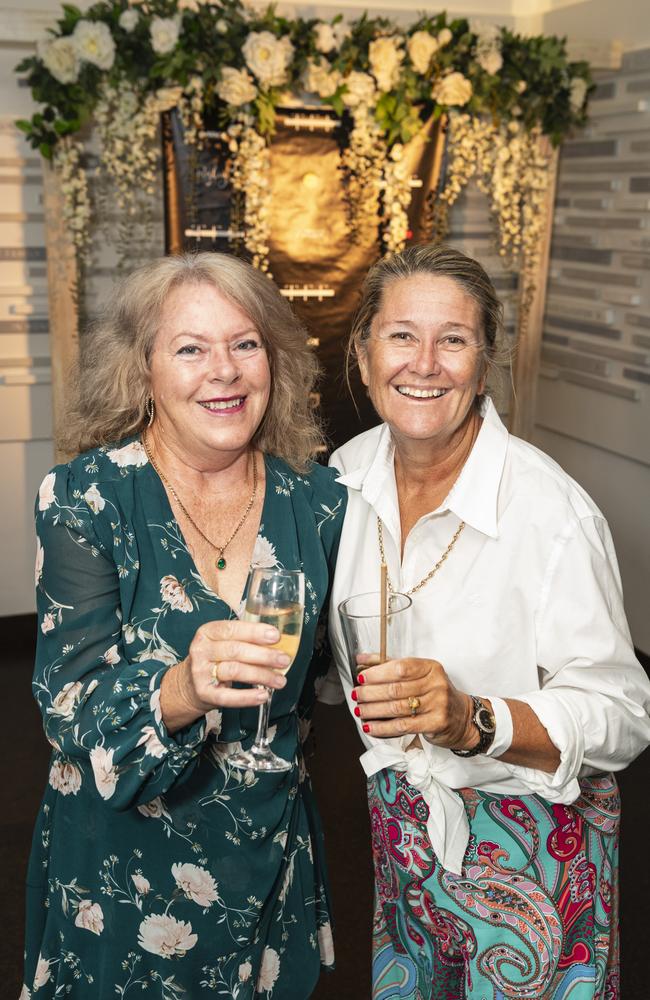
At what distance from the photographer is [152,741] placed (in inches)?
59.7

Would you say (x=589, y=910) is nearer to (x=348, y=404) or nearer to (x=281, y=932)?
(x=281, y=932)

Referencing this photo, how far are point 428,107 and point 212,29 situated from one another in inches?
43.8

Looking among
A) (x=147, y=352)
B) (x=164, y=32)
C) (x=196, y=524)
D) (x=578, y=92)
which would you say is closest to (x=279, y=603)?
(x=196, y=524)

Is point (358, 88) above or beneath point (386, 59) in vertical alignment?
beneath

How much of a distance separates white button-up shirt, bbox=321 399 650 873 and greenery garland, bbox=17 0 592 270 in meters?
3.02

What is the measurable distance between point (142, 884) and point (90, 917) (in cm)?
13

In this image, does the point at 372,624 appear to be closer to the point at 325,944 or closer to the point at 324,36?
the point at 325,944

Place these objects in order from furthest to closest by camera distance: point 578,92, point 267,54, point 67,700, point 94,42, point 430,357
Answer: point 578,92 → point 267,54 → point 94,42 → point 430,357 → point 67,700

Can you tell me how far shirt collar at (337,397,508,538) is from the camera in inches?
68.8

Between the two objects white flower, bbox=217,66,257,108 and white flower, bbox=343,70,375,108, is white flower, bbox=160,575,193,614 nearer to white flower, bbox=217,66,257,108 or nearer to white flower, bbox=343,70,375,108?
white flower, bbox=217,66,257,108

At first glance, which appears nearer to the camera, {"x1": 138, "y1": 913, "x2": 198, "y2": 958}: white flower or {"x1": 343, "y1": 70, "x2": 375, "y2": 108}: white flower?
{"x1": 138, "y1": 913, "x2": 198, "y2": 958}: white flower

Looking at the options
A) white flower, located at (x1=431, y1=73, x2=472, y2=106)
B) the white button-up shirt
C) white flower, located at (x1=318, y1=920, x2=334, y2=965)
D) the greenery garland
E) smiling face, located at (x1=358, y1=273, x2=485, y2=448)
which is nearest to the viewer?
the white button-up shirt

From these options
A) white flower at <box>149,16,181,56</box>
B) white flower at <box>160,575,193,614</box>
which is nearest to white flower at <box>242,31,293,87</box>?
white flower at <box>149,16,181,56</box>

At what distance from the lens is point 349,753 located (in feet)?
13.4
